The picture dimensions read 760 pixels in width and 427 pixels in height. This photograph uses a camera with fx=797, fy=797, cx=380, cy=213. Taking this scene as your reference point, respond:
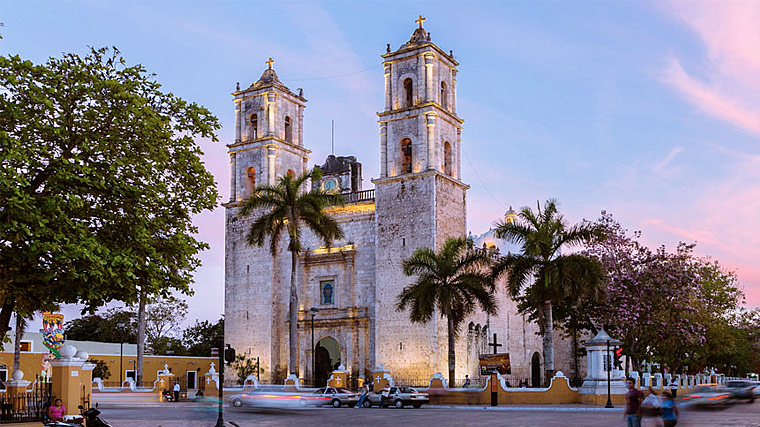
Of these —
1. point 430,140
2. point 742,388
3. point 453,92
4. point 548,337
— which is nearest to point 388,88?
point 453,92

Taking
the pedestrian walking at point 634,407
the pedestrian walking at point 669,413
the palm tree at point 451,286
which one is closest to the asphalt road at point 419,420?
the pedestrian walking at point 634,407

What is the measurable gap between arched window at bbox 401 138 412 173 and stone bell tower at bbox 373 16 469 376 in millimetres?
55

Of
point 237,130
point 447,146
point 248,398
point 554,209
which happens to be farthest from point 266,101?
point 248,398

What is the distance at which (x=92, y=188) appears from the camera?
14914 millimetres

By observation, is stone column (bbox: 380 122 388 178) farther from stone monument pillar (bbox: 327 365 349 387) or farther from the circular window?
stone monument pillar (bbox: 327 365 349 387)

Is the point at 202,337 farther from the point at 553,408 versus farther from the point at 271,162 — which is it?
the point at 553,408

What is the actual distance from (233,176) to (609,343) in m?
27.9

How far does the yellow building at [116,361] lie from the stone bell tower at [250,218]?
8224 millimetres

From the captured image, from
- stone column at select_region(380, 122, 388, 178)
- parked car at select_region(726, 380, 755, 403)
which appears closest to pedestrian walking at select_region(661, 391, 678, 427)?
parked car at select_region(726, 380, 755, 403)

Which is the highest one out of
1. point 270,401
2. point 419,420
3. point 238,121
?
point 238,121

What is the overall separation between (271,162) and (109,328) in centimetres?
2625

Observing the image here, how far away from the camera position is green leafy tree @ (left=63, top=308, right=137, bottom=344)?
64500 mm

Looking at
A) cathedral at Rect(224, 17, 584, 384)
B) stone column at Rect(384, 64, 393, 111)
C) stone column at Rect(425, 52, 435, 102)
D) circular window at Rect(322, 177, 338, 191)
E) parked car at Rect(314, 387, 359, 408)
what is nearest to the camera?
parked car at Rect(314, 387, 359, 408)

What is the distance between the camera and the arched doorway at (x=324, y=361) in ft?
151
